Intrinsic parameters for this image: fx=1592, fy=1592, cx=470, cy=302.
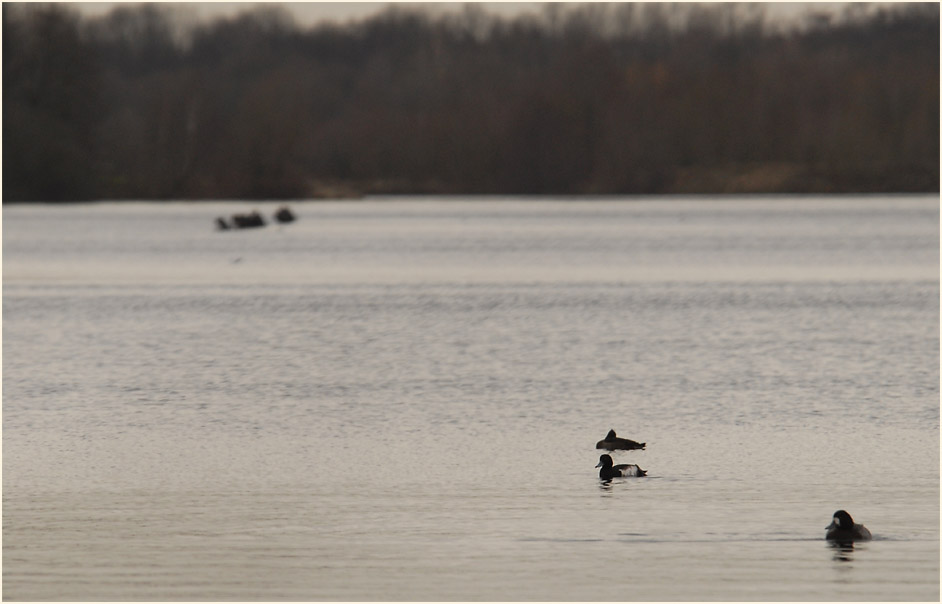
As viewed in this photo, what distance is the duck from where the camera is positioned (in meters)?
10.9

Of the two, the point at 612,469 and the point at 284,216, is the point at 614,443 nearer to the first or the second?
the point at 612,469

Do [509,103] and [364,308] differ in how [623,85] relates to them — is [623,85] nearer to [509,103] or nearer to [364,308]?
[509,103]

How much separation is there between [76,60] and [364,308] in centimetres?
7311

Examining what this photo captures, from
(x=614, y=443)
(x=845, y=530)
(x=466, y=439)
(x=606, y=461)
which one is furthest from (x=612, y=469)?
(x=845, y=530)

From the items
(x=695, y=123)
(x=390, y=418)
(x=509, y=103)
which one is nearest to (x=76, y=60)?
(x=509, y=103)

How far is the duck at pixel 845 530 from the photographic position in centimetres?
1086

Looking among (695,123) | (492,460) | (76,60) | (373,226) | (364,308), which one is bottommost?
(492,460)

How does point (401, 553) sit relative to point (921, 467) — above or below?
below

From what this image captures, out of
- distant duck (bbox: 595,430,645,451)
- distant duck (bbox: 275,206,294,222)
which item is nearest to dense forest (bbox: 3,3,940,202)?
distant duck (bbox: 275,206,294,222)

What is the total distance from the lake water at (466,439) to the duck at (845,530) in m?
0.10

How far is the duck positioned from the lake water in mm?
99

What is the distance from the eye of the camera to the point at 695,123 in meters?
138

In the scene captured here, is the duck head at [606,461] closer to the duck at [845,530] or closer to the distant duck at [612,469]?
the distant duck at [612,469]

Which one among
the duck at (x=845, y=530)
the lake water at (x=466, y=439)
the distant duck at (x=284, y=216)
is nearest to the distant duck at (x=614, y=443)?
the lake water at (x=466, y=439)
